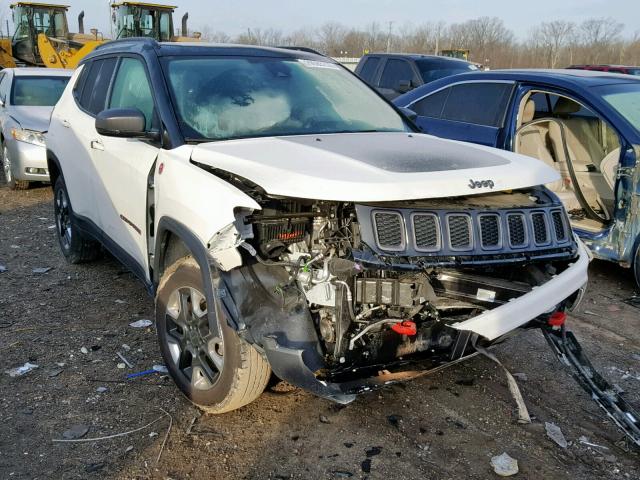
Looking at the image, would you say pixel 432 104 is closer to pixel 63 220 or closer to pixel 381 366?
pixel 63 220

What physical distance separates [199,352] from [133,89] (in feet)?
6.37

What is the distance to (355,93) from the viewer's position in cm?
462

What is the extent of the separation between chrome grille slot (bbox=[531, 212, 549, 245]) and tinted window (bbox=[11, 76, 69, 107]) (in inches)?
364

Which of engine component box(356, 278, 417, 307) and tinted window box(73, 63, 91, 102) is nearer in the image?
engine component box(356, 278, 417, 307)

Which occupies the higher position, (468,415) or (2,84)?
(2,84)

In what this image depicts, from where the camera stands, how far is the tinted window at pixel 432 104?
728 cm

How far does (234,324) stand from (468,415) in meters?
1.48

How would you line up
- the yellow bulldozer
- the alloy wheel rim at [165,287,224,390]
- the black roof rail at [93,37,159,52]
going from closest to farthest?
1. the alloy wheel rim at [165,287,224,390]
2. the black roof rail at [93,37,159,52]
3. the yellow bulldozer

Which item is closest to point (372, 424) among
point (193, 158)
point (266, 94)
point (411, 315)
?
point (411, 315)

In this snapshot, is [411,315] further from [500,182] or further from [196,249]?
[196,249]

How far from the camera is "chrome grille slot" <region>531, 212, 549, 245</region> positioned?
3.21 meters

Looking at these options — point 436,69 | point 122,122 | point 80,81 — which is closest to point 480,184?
point 122,122

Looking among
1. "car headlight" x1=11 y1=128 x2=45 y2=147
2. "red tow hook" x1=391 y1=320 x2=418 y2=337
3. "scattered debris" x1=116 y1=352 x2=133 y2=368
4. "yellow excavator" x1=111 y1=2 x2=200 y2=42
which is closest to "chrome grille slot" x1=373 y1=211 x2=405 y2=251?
"red tow hook" x1=391 y1=320 x2=418 y2=337

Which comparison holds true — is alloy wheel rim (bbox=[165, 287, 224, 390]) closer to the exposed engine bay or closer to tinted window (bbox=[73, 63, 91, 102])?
the exposed engine bay
